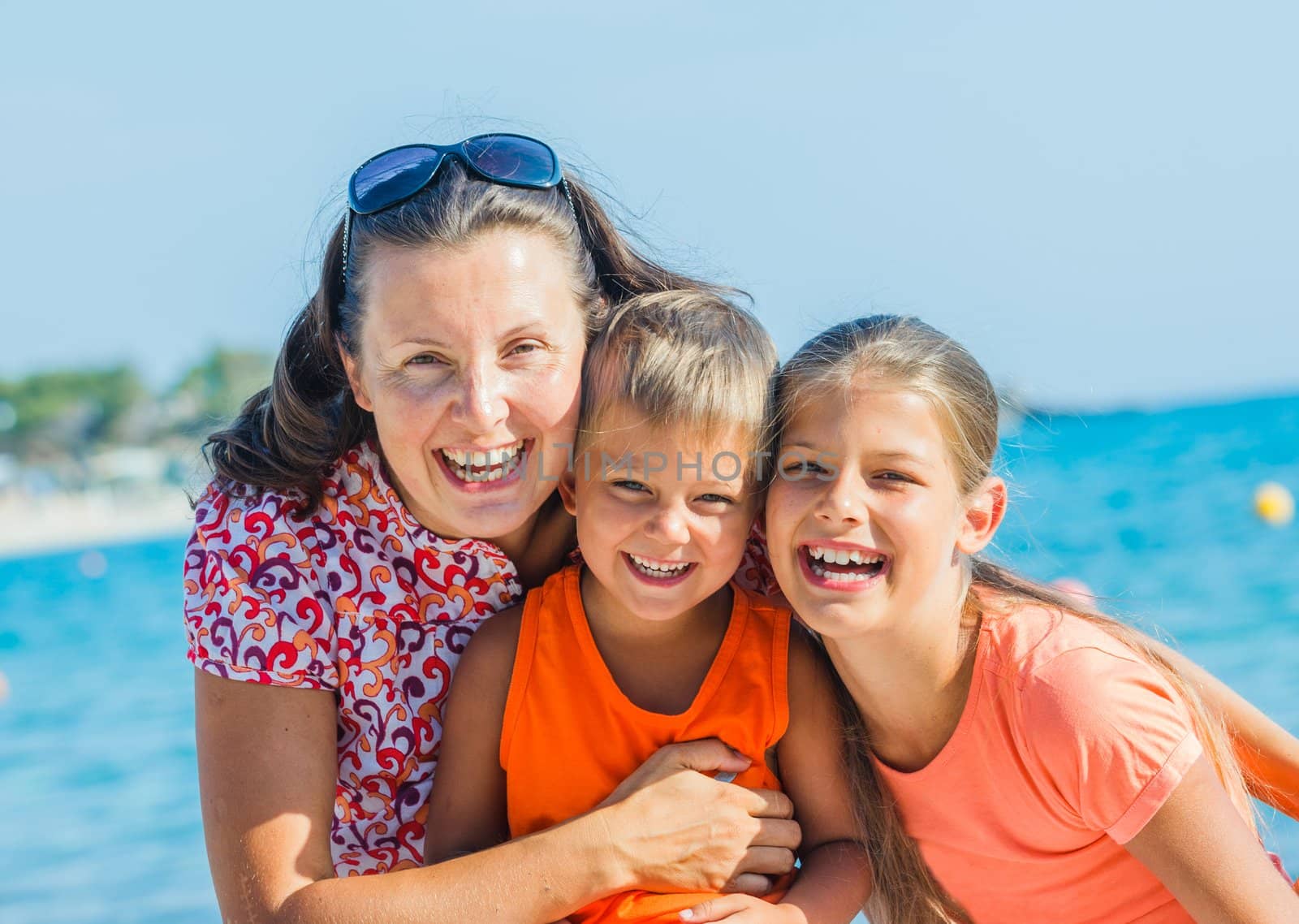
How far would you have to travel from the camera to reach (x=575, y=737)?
2848 millimetres

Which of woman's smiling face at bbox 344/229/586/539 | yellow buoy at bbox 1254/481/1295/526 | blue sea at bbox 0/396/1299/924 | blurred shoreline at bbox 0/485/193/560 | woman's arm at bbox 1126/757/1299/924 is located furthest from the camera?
blurred shoreline at bbox 0/485/193/560

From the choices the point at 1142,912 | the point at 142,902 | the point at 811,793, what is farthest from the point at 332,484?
the point at 142,902

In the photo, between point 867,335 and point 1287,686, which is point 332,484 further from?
point 1287,686

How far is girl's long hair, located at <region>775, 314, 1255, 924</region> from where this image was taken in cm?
270

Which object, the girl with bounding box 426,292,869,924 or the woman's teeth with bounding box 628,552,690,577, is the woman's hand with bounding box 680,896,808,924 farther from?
the woman's teeth with bounding box 628,552,690,577

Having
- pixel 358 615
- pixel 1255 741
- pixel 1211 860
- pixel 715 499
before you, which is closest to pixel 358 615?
pixel 358 615

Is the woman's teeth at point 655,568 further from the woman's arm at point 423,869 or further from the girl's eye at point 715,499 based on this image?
the woman's arm at point 423,869

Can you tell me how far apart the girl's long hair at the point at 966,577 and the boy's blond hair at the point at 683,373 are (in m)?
0.08

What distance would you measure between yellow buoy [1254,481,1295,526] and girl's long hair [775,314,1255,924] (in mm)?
19811

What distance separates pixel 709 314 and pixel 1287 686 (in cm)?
944

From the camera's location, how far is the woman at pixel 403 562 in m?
2.57

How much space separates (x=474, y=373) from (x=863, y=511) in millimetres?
873

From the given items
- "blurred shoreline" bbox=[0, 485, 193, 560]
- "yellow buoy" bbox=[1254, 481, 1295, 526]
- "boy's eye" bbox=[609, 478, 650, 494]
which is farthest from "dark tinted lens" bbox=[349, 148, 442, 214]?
"blurred shoreline" bbox=[0, 485, 193, 560]

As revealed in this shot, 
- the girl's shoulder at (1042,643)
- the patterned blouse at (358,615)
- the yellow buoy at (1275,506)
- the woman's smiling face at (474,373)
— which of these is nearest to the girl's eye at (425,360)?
the woman's smiling face at (474,373)
